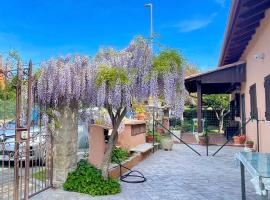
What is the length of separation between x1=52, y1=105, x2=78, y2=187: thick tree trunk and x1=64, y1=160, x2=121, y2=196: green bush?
0.56 ft

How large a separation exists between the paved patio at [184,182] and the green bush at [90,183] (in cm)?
15

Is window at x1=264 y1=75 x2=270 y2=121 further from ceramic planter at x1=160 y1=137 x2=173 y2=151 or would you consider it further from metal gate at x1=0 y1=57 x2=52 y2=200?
metal gate at x1=0 y1=57 x2=52 y2=200

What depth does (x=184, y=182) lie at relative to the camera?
7.04 metres

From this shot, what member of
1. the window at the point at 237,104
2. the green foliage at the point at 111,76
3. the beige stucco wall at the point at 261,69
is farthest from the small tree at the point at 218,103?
the green foliage at the point at 111,76

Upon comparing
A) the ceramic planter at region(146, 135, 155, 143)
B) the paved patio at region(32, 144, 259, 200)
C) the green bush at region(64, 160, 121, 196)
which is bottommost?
the paved patio at region(32, 144, 259, 200)

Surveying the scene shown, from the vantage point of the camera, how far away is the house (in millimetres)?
8635

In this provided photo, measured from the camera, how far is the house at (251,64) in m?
8.64

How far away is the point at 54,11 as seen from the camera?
22219 millimetres

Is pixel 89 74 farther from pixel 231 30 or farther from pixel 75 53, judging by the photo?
pixel 231 30

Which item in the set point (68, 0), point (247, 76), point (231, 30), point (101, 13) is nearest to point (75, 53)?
point (231, 30)

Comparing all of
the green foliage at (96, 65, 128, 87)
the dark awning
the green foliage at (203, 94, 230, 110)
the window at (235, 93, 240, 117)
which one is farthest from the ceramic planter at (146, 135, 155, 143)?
the green foliage at (203, 94, 230, 110)

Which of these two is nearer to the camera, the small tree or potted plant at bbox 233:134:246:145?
potted plant at bbox 233:134:246:145

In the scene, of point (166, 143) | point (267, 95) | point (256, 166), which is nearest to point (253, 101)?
point (267, 95)

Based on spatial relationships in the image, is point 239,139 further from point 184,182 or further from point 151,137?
point 184,182
